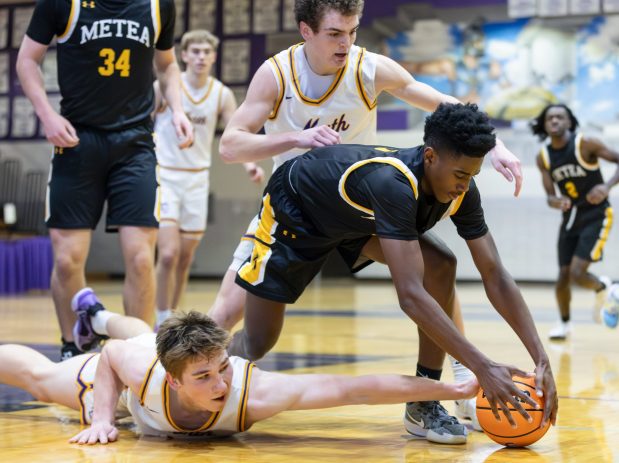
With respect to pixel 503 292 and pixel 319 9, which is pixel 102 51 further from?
pixel 503 292

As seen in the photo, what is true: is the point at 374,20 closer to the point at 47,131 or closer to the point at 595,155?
the point at 595,155

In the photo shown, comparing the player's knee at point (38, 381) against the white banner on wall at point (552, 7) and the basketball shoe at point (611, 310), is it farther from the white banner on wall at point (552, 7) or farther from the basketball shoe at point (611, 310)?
the white banner on wall at point (552, 7)

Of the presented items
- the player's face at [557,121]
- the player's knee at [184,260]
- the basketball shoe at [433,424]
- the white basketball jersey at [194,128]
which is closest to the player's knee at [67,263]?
the basketball shoe at [433,424]

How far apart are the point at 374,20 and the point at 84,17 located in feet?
34.8

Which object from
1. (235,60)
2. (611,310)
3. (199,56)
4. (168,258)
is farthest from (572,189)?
(235,60)

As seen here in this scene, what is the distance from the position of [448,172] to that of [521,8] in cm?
1197

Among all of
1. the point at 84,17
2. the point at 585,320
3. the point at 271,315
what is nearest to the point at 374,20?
the point at 585,320

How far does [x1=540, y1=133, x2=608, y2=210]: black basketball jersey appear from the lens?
357 inches

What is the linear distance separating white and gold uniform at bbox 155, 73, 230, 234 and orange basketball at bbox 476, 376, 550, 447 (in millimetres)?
5009

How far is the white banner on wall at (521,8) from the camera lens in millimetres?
14617

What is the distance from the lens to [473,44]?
593 inches

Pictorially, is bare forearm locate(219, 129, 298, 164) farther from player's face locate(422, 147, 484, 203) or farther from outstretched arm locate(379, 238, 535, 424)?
outstretched arm locate(379, 238, 535, 424)

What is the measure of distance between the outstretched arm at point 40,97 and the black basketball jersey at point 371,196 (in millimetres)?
1629

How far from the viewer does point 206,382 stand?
3.59m
